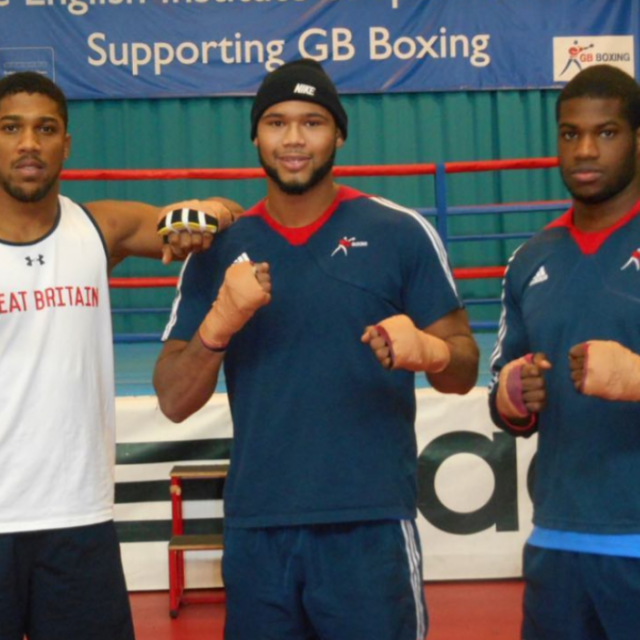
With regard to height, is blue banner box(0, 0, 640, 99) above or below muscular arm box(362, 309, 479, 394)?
above

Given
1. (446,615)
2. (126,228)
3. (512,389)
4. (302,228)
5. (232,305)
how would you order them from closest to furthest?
(232,305), (512,389), (302,228), (126,228), (446,615)

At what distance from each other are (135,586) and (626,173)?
10.6 ft

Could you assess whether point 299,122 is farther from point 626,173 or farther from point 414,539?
point 414,539

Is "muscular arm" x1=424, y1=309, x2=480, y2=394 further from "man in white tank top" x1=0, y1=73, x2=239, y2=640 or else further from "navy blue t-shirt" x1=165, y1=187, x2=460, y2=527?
"man in white tank top" x1=0, y1=73, x2=239, y2=640

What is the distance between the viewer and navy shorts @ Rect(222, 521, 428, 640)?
7.68ft

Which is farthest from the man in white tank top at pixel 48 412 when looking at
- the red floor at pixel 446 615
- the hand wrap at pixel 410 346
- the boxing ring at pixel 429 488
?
the boxing ring at pixel 429 488

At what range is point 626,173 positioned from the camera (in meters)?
2.48

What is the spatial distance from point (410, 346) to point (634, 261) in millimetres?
604

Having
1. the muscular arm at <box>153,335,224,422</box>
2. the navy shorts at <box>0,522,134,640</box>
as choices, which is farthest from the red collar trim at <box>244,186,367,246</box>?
the navy shorts at <box>0,522,134,640</box>

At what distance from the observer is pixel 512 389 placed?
2414 millimetres

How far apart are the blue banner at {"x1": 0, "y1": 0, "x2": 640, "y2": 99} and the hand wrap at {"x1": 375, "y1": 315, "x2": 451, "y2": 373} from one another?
7.71 m

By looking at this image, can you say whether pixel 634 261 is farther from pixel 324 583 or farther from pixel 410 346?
pixel 324 583

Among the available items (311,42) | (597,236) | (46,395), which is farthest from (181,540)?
(311,42)

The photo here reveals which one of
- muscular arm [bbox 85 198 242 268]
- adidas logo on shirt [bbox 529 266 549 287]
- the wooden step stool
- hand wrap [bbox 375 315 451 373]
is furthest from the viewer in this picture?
the wooden step stool
